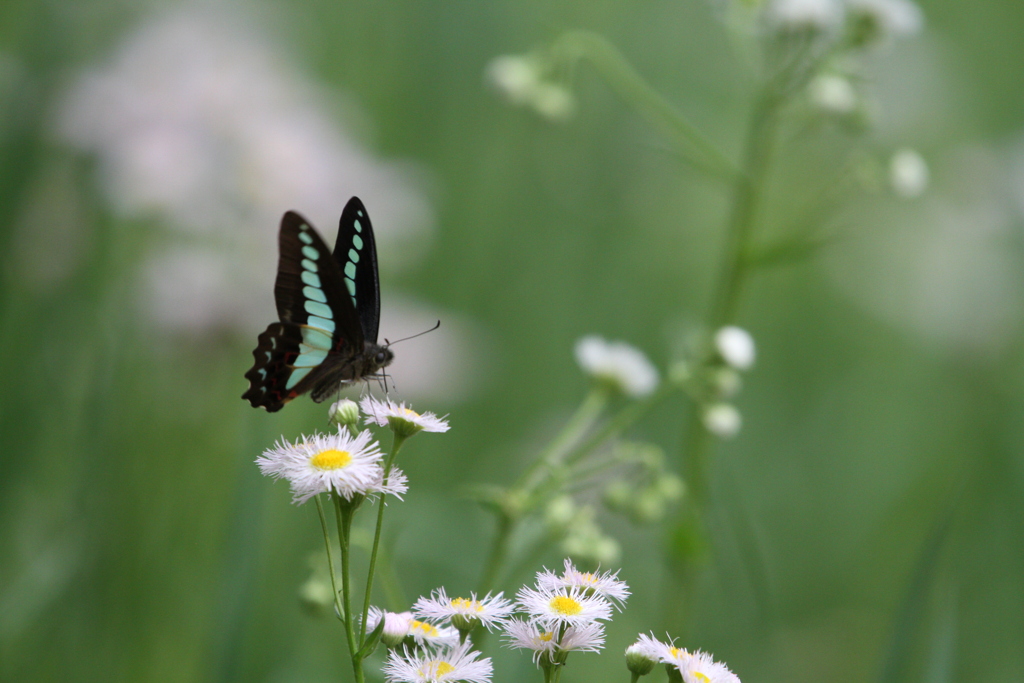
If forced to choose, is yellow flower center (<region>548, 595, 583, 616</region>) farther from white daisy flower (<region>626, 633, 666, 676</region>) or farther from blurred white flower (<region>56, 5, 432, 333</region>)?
blurred white flower (<region>56, 5, 432, 333</region>)

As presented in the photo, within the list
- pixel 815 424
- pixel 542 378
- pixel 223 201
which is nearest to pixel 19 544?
pixel 223 201

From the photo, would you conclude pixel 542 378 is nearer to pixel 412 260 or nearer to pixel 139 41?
pixel 412 260

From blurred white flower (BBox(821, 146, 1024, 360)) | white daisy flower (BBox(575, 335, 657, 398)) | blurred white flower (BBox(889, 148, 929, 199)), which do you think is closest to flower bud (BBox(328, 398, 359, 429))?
white daisy flower (BBox(575, 335, 657, 398))

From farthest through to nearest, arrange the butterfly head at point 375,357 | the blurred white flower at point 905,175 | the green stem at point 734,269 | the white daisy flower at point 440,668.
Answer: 1. the blurred white flower at point 905,175
2. the green stem at point 734,269
3. the butterfly head at point 375,357
4. the white daisy flower at point 440,668

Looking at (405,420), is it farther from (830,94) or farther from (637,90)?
(830,94)

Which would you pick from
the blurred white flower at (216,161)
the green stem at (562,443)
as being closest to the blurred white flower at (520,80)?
the green stem at (562,443)

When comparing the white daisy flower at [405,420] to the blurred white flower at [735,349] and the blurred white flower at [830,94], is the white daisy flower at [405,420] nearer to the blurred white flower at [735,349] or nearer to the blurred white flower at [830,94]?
the blurred white flower at [735,349]
